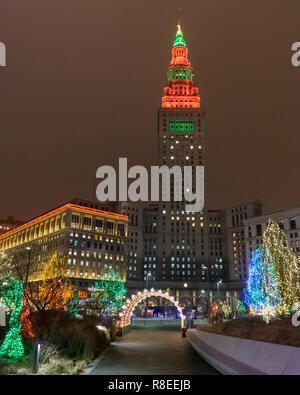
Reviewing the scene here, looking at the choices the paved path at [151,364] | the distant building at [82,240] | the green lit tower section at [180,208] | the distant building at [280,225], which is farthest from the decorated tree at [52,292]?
the green lit tower section at [180,208]

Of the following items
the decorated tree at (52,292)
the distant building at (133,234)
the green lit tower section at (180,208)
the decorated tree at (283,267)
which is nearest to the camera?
the decorated tree at (283,267)

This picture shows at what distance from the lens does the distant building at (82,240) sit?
124 metres

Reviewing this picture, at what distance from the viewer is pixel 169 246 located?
163375 mm

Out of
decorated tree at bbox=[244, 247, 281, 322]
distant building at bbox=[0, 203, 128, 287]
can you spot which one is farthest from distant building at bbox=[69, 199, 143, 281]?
decorated tree at bbox=[244, 247, 281, 322]

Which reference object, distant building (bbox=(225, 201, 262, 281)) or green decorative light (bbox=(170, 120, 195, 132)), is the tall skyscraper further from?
distant building (bbox=(225, 201, 262, 281))

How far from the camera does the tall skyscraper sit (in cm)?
16012

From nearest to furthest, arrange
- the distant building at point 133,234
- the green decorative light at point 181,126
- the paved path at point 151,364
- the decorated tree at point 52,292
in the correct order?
the paved path at point 151,364, the decorated tree at point 52,292, the distant building at point 133,234, the green decorative light at point 181,126

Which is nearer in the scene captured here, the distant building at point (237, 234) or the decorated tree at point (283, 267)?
the decorated tree at point (283, 267)

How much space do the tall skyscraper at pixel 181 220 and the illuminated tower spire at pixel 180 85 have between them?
1.58 ft

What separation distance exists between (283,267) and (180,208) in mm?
131202

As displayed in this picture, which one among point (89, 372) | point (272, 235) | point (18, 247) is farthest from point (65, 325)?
point (18, 247)

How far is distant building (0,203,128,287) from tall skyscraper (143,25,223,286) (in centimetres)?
2604

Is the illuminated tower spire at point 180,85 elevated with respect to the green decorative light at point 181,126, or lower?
elevated

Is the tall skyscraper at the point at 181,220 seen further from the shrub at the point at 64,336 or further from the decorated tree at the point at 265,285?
the shrub at the point at 64,336
